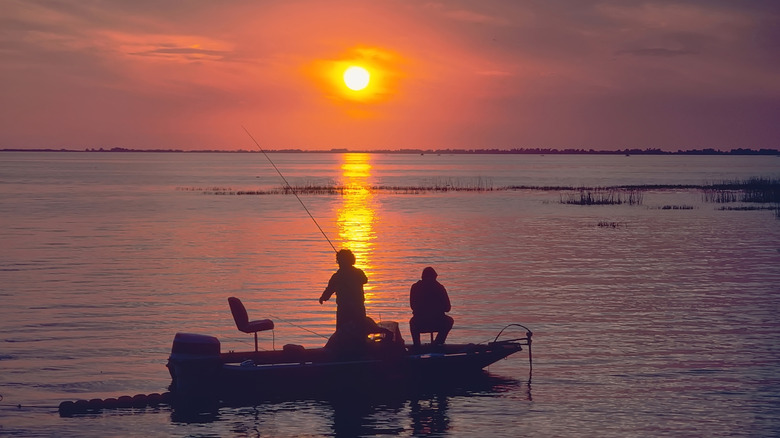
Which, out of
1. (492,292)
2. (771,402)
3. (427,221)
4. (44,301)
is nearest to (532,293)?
(492,292)

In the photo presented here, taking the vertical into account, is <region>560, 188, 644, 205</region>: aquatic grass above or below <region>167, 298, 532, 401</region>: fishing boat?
above

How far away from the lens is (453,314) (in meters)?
22.3

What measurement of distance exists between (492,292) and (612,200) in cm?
4805

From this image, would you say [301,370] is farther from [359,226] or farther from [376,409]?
[359,226]

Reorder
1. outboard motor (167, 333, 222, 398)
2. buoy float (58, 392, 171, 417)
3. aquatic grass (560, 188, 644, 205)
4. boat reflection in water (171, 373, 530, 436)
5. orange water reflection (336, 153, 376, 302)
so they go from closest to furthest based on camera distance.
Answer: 1. boat reflection in water (171, 373, 530, 436)
2. buoy float (58, 392, 171, 417)
3. outboard motor (167, 333, 222, 398)
4. orange water reflection (336, 153, 376, 302)
5. aquatic grass (560, 188, 644, 205)

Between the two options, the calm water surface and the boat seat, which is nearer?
the calm water surface

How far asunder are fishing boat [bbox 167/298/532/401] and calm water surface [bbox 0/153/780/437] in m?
0.37

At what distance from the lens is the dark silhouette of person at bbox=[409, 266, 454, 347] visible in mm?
16500

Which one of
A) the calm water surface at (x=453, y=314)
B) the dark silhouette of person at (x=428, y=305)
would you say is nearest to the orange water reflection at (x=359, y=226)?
the calm water surface at (x=453, y=314)

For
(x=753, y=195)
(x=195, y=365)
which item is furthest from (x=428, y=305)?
(x=753, y=195)

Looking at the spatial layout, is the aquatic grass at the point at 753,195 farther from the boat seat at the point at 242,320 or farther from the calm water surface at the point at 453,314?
the boat seat at the point at 242,320

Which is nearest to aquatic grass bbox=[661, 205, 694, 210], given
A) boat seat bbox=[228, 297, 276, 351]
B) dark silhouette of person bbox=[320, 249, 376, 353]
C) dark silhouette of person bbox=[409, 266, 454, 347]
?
dark silhouette of person bbox=[409, 266, 454, 347]

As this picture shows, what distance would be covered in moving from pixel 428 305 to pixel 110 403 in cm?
556

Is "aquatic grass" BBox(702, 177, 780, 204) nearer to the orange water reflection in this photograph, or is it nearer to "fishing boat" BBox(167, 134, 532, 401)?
the orange water reflection
